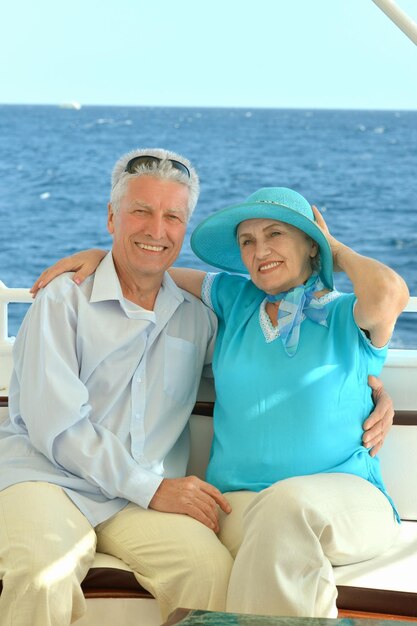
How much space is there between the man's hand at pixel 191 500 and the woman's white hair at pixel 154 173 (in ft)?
2.27

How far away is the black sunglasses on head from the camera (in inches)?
93.1

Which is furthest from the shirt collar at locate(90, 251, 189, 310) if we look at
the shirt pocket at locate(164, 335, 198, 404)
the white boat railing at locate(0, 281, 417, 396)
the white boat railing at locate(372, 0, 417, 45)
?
the white boat railing at locate(372, 0, 417, 45)

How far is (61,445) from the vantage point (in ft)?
7.23

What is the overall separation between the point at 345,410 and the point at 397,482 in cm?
41

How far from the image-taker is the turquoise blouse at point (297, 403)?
2.24m

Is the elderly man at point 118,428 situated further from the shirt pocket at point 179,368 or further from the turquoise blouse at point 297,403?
the turquoise blouse at point 297,403

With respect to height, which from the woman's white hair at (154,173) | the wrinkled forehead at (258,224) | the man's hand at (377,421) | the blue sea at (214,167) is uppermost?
the woman's white hair at (154,173)

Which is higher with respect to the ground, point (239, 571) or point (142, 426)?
point (142, 426)

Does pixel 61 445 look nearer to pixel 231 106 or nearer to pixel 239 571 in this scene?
pixel 239 571

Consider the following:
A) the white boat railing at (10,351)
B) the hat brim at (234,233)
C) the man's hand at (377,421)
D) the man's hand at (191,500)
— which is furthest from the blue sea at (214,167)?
the man's hand at (191,500)

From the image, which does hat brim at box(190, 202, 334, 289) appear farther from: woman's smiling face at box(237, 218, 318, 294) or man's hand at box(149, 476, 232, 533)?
man's hand at box(149, 476, 232, 533)

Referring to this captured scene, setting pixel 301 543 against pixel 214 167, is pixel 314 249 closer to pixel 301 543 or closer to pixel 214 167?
pixel 301 543

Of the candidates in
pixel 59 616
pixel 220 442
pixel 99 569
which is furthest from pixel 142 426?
pixel 59 616

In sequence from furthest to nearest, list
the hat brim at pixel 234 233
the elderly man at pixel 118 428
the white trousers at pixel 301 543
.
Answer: the hat brim at pixel 234 233 < the elderly man at pixel 118 428 < the white trousers at pixel 301 543
